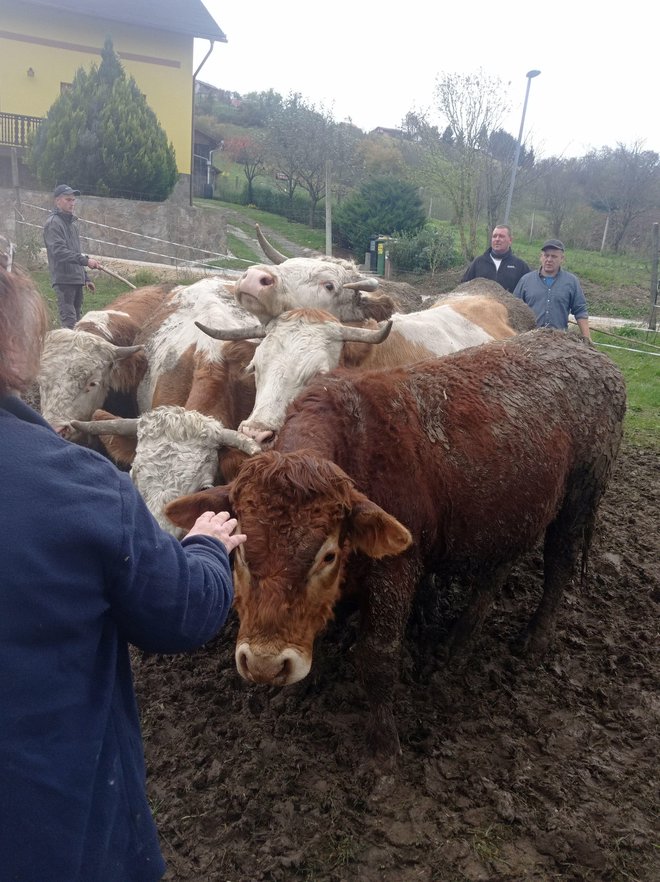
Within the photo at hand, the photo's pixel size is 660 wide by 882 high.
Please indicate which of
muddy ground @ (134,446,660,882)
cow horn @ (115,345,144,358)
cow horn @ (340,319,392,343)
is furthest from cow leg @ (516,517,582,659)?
cow horn @ (115,345,144,358)

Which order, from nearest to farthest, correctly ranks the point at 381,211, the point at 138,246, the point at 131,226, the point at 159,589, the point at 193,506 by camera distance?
1. the point at 159,589
2. the point at 193,506
3. the point at 138,246
4. the point at 131,226
5. the point at 381,211

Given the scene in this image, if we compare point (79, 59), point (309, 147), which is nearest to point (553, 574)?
point (79, 59)

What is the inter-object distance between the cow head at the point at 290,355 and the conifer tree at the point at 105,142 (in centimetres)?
A: 1751

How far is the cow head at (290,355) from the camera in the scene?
3.84 m

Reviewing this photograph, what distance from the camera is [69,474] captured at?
1.40m

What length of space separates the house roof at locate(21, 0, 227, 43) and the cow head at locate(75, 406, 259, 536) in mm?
27934

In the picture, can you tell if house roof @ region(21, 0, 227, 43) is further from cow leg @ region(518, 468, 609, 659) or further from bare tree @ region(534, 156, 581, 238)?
cow leg @ region(518, 468, 609, 659)

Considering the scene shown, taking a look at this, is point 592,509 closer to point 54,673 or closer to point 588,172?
point 54,673

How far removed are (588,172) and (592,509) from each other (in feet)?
111

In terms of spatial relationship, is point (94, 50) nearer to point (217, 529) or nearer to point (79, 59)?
point (79, 59)

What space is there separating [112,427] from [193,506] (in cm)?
141

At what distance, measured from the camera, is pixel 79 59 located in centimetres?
2566

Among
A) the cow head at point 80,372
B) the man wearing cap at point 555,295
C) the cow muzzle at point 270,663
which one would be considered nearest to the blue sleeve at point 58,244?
the cow head at point 80,372

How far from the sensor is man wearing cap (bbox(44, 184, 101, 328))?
8.90 m
